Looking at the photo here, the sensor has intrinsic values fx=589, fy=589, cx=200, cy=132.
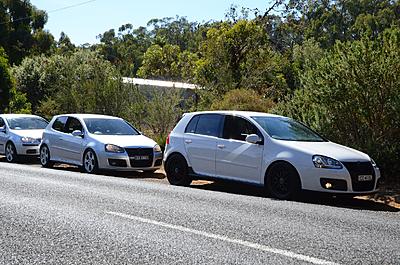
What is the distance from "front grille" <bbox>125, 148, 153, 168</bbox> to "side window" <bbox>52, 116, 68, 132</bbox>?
9.63 ft

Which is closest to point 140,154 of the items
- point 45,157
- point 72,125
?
point 72,125

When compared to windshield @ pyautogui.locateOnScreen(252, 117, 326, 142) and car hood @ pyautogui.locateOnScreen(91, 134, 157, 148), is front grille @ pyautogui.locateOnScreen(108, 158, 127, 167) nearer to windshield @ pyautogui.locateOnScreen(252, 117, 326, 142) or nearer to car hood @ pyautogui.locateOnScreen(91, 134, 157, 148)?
car hood @ pyautogui.locateOnScreen(91, 134, 157, 148)

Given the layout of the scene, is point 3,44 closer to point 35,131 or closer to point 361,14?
point 35,131

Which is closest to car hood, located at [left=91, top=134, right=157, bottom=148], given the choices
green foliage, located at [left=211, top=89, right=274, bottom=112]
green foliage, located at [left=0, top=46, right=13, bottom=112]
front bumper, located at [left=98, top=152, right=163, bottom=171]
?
front bumper, located at [left=98, top=152, right=163, bottom=171]

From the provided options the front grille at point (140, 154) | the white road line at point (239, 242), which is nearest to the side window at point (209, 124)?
the front grille at point (140, 154)

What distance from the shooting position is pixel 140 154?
585 inches

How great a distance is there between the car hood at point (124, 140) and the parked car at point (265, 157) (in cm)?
235

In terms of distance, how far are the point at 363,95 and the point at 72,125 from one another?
8.03 m

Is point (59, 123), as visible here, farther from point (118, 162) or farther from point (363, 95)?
point (363, 95)

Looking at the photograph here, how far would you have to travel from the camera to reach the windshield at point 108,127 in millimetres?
15922

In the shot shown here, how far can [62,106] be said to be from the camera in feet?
87.2

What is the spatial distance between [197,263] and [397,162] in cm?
802

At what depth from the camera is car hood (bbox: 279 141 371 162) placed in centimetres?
1006

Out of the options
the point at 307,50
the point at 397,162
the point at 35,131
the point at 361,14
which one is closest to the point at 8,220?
the point at 397,162
